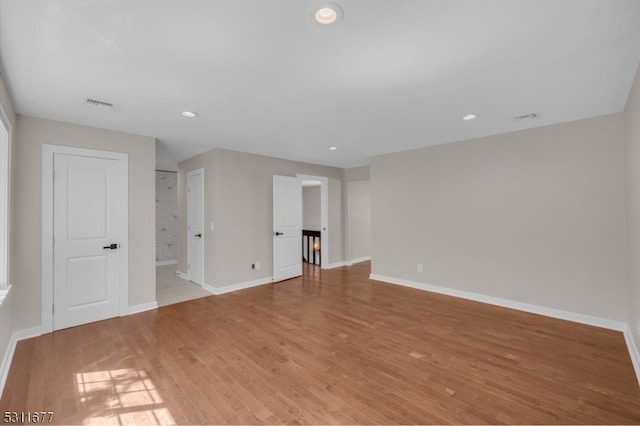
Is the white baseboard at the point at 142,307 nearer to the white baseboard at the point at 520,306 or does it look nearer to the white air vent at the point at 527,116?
the white baseboard at the point at 520,306

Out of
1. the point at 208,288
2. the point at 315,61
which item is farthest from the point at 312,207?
the point at 315,61

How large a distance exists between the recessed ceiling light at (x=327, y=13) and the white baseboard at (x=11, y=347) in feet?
11.4

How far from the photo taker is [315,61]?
199cm

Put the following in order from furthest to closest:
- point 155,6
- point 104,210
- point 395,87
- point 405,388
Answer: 1. point 104,210
2. point 395,87
3. point 405,388
4. point 155,6

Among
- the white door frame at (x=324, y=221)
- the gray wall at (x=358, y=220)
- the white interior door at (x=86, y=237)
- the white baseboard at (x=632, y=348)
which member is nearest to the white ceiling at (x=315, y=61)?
the white interior door at (x=86, y=237)

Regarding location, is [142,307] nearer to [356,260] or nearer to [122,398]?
[122,398]

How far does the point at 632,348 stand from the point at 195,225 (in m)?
6.07

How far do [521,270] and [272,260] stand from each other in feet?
13.3

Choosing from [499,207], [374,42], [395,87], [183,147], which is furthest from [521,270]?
[183,147]

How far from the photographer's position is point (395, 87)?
241 cm

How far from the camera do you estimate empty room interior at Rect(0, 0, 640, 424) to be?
175cm

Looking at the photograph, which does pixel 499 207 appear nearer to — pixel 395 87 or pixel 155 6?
pixel 395 87

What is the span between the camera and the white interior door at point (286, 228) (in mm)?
5371

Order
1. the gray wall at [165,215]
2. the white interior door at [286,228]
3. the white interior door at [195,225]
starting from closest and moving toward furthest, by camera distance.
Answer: the white interior door at [195,225]
the white interior door at [286,228]
the gray wall at [165,215]
